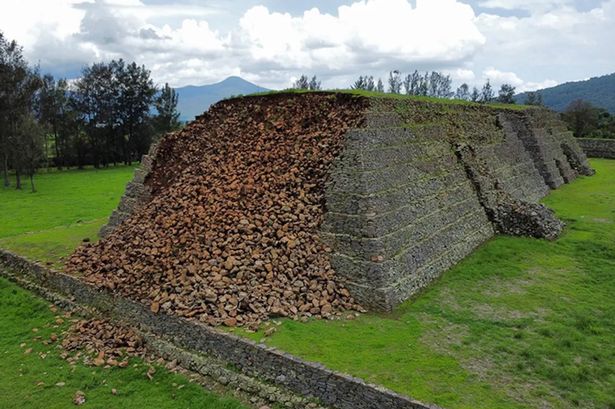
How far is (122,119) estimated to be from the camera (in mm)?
59750

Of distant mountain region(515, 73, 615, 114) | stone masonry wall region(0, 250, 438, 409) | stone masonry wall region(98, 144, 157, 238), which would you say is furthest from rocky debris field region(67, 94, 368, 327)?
distant mountain region(515, 73, 615, 114)

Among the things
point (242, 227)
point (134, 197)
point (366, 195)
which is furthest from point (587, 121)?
point (242, 227)

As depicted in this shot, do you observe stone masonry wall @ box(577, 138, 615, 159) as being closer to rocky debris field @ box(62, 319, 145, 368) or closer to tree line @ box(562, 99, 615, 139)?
tree line @ box(562, 99, 615, 139)

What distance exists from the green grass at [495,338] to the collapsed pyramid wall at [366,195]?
876 mm

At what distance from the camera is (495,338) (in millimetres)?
10625

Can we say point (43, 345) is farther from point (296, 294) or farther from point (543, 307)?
point (543, 307)

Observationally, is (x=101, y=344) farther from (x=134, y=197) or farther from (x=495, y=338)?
(x=495, y=338)

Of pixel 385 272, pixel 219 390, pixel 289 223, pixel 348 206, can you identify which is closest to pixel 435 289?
pixel 385 272

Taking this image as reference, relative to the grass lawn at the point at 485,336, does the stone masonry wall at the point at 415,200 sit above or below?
above

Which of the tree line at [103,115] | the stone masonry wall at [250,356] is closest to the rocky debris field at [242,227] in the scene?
the stone masonry wall at [250,356]

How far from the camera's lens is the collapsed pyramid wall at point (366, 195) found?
12227mm

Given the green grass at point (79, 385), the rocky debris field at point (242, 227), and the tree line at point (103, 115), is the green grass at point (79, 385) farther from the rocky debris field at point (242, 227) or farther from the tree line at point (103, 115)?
the tree line at point (103, 115)

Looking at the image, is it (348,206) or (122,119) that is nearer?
(348,206)

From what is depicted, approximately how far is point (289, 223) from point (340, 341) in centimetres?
410
